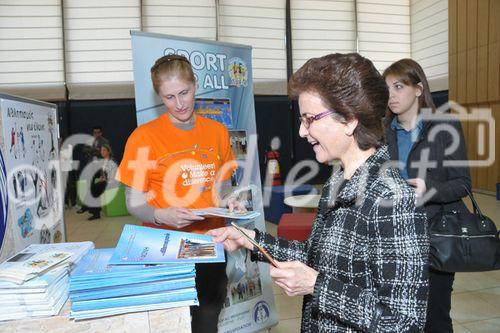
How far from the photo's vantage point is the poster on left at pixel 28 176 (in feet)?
4.74

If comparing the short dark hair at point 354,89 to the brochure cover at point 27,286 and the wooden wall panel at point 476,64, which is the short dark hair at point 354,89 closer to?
the brochure cover at point 27,286

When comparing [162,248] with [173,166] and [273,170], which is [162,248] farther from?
[273,170]

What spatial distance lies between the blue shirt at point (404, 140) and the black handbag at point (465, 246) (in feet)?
0.99

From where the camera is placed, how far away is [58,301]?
3.50 ft

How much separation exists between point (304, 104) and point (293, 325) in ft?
7.57

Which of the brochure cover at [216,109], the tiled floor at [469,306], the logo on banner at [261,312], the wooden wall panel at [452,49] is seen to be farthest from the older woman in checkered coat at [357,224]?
the wooden wall panel at [452,49]

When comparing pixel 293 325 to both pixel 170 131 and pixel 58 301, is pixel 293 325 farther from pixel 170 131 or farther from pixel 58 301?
pixel 58 301

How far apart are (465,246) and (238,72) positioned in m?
1.89

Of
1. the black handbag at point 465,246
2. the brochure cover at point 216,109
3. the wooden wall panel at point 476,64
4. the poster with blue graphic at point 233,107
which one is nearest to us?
the black handbag at point 465,246

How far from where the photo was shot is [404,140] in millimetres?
2020

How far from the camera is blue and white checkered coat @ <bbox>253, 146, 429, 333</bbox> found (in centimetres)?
100

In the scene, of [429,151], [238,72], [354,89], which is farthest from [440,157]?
[238,72]

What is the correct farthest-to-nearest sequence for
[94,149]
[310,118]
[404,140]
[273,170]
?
[94,149]
[273,170]
[404,140]
[310,118]

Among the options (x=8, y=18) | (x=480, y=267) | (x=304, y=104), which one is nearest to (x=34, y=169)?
(x=304, y=104)
